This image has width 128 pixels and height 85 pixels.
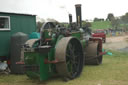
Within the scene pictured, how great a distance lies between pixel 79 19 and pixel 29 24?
2.03 meters

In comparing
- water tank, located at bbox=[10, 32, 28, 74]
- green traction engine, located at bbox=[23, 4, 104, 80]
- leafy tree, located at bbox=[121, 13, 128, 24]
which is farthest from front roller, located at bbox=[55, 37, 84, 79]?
leafy tree, located at bbox=[121, 13, 128, 24]

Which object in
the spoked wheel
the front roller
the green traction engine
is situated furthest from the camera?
the spoked wheel

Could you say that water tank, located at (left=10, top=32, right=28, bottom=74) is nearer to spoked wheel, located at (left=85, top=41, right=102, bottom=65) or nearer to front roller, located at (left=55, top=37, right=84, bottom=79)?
front roller, located at (left=55, top=37, right=84, bottom=79)

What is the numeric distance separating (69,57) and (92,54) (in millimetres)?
2336

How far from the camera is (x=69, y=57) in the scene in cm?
560

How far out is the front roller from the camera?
512cm

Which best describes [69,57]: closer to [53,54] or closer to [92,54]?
[53,54]

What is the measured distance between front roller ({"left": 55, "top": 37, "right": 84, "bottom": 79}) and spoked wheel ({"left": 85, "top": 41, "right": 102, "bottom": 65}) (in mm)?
1688

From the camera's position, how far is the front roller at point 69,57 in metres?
5.12

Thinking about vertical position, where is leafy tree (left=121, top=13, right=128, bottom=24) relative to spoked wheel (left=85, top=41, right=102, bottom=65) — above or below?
above

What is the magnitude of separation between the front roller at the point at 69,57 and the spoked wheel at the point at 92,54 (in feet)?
5.54

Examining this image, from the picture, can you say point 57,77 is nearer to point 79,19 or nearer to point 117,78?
point 117,78

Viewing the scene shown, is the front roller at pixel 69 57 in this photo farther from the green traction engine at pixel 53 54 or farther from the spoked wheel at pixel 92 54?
the spoked wheel at pixel 92 54

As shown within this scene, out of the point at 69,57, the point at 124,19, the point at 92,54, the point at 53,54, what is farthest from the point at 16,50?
the point at 124,19
